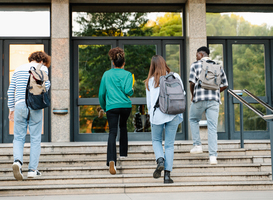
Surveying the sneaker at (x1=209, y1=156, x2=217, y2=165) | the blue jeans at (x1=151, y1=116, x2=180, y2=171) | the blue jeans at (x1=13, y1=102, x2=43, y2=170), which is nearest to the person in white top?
the blue jeans at (x1=151, y1=116, x2=180, y2=171)

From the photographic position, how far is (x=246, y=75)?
9070mm

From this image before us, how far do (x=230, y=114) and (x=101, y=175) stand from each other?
14.6 ft

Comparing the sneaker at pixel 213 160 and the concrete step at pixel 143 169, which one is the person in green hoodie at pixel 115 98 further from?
Answer: the sneaker at pixel 213 160

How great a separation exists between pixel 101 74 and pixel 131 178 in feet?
12.5

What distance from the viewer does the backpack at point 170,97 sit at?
513cm

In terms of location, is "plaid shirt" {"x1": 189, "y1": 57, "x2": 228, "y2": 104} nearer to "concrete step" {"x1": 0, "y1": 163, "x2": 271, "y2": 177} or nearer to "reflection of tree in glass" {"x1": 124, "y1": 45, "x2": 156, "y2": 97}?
"concrete step" {"x1": 0, "y1": 163, "x2": 271, "y2": 177}

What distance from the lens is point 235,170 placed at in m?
5.92

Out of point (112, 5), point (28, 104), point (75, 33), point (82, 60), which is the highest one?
point (112, 5)

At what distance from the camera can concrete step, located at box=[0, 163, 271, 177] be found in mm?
5770

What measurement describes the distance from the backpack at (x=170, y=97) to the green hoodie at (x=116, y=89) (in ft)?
1.75

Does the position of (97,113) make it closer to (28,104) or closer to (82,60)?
(82,60)

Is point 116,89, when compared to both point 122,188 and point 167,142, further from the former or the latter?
point 122,188

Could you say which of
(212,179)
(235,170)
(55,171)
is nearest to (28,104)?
(55,171)

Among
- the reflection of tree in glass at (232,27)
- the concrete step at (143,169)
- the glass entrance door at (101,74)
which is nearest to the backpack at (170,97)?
the concrete step at (143,169)
